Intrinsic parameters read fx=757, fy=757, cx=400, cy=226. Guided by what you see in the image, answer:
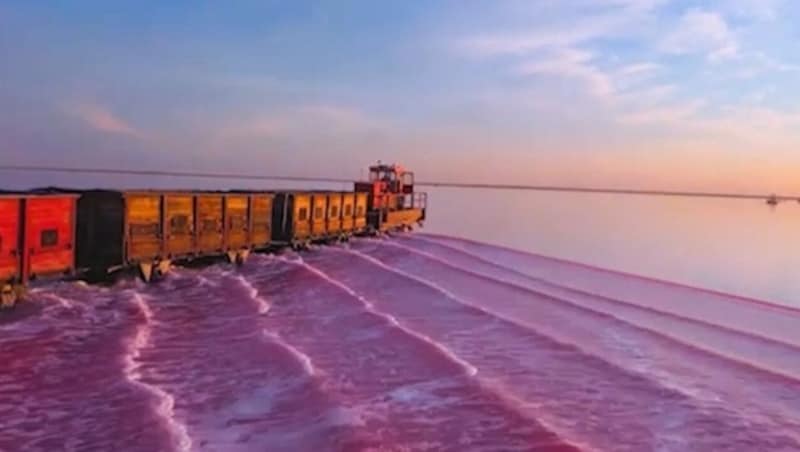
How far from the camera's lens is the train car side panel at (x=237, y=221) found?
81.9 feet

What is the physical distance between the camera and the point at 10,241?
15.4 metres

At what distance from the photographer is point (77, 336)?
13820mm

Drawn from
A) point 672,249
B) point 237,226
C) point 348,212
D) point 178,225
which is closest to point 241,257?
point 237,226

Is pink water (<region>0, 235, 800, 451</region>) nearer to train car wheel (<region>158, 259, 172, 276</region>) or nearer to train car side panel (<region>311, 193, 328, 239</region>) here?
train car wheel (<region>158, 259, 172, 276</region>)

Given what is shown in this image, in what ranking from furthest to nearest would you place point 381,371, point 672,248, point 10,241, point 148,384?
point 672,248
point 10,241
point 381,371
point 148,384

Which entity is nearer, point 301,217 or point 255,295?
point 255,295

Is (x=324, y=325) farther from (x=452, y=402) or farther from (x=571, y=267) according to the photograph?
(x=571, y=267)

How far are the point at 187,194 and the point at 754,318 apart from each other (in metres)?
17.0

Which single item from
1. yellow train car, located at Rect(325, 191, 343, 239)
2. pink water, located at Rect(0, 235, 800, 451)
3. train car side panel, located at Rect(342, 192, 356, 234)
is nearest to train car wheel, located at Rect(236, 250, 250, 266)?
pink water, located at Rect(0, 235, 800, 451)

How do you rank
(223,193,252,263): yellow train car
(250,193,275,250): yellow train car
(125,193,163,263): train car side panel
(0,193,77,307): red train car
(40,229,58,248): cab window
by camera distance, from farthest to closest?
(250,193,275,250): yellow train car
(223,193,252,263): yellow train car
(125,193,163,263): train car side panel
(40,229,58,248): cab window
(0,193,77,307): red train car

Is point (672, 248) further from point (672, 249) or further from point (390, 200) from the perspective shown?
point (390, 200)

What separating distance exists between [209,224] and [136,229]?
4047 millimetres

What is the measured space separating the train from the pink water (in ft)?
2.75

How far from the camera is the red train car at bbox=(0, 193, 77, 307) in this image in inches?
605
